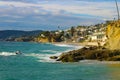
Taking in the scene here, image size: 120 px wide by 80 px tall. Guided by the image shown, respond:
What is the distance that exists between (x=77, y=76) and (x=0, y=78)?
7.52 meters

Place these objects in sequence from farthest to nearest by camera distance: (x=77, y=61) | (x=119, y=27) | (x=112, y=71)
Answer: (x=119, y=27) → (x=77, y=61) → (x=112, y=71)

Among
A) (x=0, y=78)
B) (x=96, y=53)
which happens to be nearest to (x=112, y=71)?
(x=0, y=78)

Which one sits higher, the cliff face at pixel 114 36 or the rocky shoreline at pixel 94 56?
the cliff face at pixel 114 36

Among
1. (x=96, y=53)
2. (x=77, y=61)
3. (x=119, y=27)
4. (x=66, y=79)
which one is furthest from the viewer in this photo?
(x=119, y=27)

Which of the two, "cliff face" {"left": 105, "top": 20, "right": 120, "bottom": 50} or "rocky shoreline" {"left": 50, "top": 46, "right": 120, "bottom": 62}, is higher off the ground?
"cliff face" {"left": 105, "top": 20, "right": 120, "bottom": 50}

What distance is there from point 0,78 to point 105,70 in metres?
12.6

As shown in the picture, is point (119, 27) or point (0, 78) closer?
point (0, 78)

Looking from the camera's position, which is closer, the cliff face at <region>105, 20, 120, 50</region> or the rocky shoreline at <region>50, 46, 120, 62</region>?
the rocky shoreline at <region>50, 46, 120, 62</region>

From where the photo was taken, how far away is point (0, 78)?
37.4m

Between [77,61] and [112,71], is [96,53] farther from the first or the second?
[112,71]

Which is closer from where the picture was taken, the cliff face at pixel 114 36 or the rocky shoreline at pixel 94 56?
the rocky shoreline at pixel 94 56

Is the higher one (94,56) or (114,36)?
(114,36)

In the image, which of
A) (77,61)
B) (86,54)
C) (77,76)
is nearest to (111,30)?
(86,54)

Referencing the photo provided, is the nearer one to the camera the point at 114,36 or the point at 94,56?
the point at 94,56
